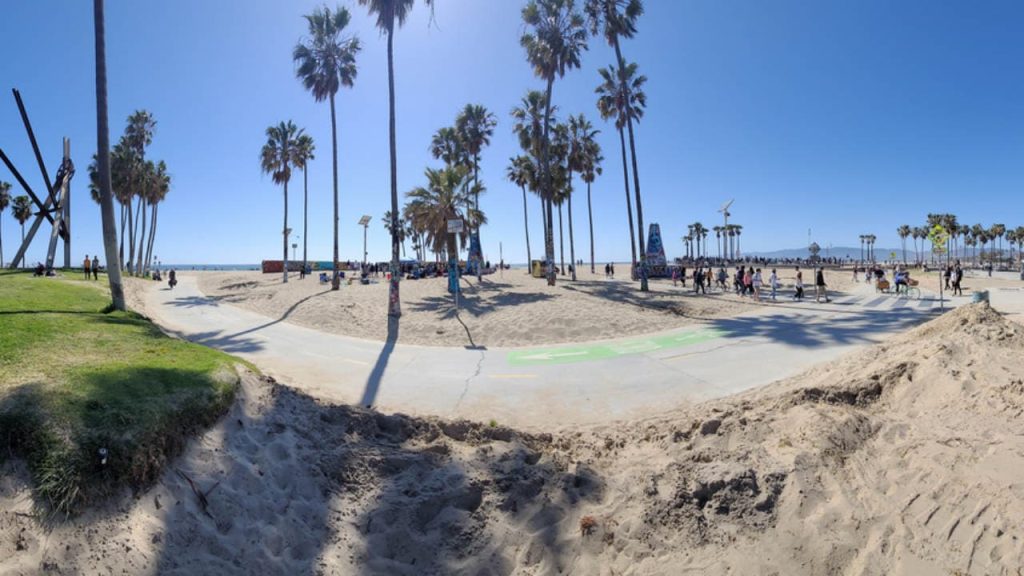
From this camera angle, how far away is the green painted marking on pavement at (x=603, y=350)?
11.5m

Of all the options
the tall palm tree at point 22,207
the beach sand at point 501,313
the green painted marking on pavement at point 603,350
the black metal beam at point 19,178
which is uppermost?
the tall palm tree at point 22,207

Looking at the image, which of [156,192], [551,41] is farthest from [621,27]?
[156,192]

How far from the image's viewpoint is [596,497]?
4746mm

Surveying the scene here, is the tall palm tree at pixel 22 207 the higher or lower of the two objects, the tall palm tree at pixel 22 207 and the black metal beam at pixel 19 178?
the higher

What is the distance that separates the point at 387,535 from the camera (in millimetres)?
4168

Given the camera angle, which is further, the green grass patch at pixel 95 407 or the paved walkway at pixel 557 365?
the paved walkway at pixel 557 365

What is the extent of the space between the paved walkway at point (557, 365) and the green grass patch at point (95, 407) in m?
2.81

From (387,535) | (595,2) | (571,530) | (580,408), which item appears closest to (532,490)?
(571,530)

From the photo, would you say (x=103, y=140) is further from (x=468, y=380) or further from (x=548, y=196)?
(x=548, y=196)

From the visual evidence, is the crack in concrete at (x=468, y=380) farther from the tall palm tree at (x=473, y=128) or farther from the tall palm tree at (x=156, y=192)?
the tall palm tree at (x=156, y=192)

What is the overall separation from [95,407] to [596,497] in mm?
4864

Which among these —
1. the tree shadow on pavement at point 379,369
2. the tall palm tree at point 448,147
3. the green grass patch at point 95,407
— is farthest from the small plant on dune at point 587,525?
the tall palm tree at point 448,147

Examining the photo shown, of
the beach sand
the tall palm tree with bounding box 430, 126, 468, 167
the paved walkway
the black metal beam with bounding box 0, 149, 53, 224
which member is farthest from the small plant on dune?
the tall palm tree with bounding box 430, 126, 468, 167

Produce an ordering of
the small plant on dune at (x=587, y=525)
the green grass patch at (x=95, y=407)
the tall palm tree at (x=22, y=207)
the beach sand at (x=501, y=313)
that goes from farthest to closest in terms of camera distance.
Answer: the tall palm tree at (x=22, y=207), the beach sand at (x=501, y=313), the small plant on dune at (x=587, y=525), the green grass patch at (x=95, y=407)
